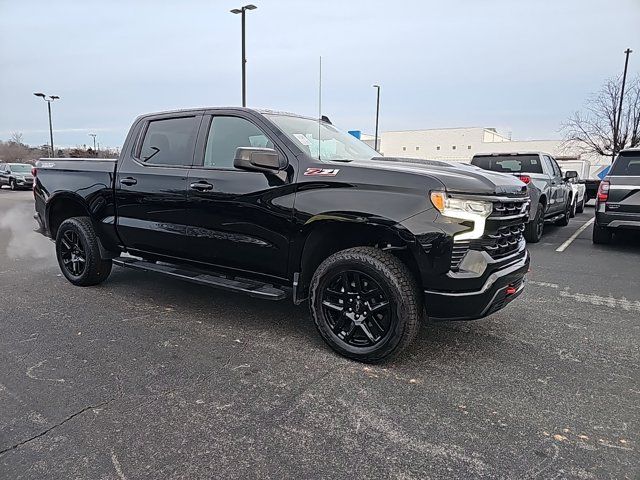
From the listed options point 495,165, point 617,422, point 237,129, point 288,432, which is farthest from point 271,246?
point 495,165

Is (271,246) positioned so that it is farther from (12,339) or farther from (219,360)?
(12,339)

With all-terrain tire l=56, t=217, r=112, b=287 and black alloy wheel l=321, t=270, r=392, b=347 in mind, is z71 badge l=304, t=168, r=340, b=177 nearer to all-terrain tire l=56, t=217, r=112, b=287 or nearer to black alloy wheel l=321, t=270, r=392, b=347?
black alloy wheel l=321, t=270, r=392, b=347

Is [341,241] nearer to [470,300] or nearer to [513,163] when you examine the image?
[470,300]

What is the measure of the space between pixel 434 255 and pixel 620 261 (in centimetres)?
561

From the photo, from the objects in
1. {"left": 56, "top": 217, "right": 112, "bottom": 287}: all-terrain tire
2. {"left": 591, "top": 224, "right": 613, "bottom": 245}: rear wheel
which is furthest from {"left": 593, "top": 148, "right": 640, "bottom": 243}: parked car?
{"left": 56, "top": 217, "right": 112, "bottom": 287}: all-terrain tire

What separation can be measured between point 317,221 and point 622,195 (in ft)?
21.3

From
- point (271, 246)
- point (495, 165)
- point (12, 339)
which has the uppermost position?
point (495, 165)

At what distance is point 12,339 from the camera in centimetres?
378

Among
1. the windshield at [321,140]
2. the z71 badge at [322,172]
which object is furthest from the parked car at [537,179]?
the z71 badge at [322,172]

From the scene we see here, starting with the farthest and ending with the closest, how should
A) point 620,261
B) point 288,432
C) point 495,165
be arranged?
point 495,165 → point 620,261 → point 288,432

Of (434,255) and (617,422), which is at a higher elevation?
(434,255)

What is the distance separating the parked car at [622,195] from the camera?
750 cm

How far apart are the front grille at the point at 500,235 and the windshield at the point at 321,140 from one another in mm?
1264

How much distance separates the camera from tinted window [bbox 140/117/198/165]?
14.1ft
